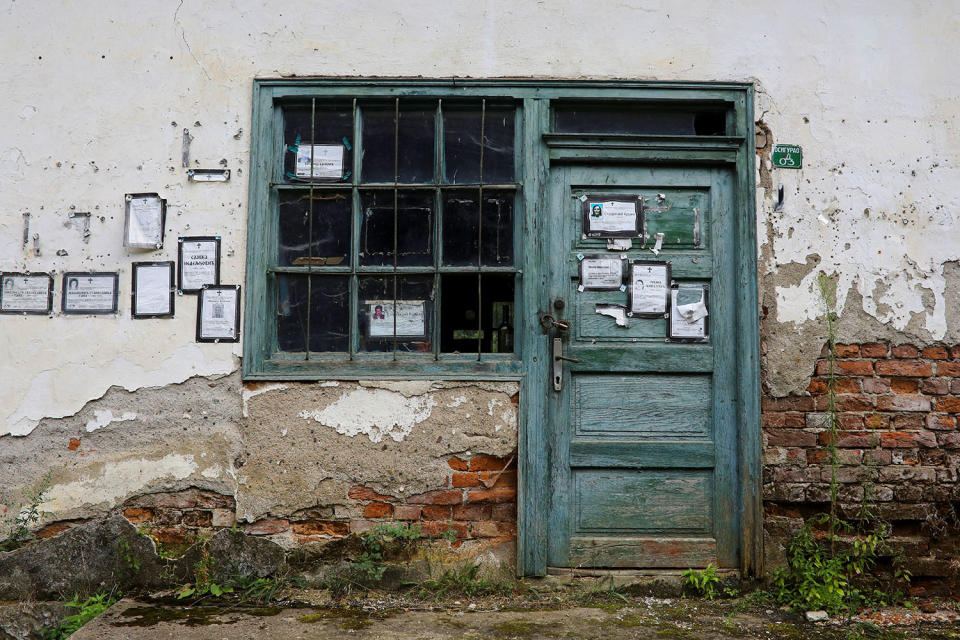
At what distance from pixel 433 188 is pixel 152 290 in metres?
1.42

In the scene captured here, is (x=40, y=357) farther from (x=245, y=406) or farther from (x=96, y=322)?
(x=245, y=406)

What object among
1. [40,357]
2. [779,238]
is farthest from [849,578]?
[40,357]

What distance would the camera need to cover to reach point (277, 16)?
A: 3256mm

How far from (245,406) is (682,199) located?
2298 mm

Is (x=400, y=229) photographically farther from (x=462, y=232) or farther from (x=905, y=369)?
(x=905, y=369)

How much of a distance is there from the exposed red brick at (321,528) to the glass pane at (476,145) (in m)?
1.71

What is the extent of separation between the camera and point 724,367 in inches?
125

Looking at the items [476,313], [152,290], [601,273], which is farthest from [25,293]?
[601,273]

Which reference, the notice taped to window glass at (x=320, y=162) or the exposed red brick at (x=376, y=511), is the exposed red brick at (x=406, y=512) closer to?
the exposed red brick at (x=376, y=511)

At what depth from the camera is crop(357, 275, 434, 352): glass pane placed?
322 cm

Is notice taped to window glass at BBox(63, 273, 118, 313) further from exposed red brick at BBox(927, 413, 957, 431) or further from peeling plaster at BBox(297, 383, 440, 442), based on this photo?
exposed red brick at BBox(927, 413, 957, 431)

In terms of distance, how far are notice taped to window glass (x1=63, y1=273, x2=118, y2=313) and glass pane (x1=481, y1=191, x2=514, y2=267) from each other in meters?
1.78

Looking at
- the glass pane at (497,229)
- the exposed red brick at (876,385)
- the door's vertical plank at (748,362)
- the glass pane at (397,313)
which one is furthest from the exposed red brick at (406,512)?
the exposed red brick at (876,385)

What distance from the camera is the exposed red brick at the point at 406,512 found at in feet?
10.3
